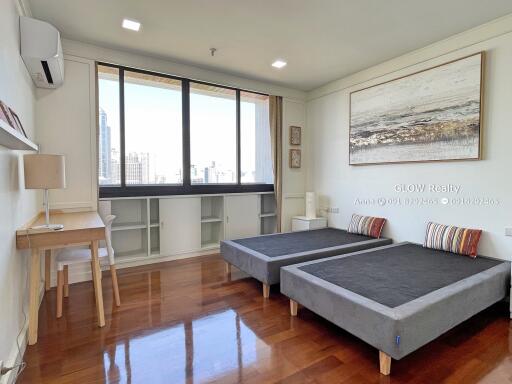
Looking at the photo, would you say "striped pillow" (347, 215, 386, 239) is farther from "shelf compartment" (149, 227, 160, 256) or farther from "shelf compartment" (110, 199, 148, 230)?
"shelf compartment" (110, 199, 148, 230)

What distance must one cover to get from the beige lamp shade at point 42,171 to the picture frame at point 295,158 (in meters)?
3.58

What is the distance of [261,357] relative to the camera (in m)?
1.93

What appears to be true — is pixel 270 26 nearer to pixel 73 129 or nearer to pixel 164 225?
pixel 73 129

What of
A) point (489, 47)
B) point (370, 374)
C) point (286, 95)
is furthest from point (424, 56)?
point (370, 374)

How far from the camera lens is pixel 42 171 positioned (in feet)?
6.86

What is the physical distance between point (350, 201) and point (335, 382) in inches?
121

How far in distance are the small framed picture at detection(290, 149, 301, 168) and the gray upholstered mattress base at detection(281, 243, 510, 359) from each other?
278 cm

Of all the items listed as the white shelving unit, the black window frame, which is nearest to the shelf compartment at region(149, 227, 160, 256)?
the white shelving unit

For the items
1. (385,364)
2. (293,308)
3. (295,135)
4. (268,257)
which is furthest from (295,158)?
(385,364)

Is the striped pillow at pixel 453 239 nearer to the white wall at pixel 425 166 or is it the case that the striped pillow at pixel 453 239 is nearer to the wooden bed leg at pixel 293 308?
the white wall at pixel 425 166

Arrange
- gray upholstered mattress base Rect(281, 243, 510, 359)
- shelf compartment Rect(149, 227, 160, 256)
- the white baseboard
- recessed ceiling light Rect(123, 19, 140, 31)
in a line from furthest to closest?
shelf compartment Rect(149, 227, 160, 256) → recessed ceiling light Rect(123, 19, 140, 31) → gray upholstered mattress base Rect(281, 243, 510, 359) → the white baseboard

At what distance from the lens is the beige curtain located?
15.6 ft

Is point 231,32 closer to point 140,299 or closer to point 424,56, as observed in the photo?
point 424,56

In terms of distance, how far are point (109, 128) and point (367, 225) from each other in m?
3.65
